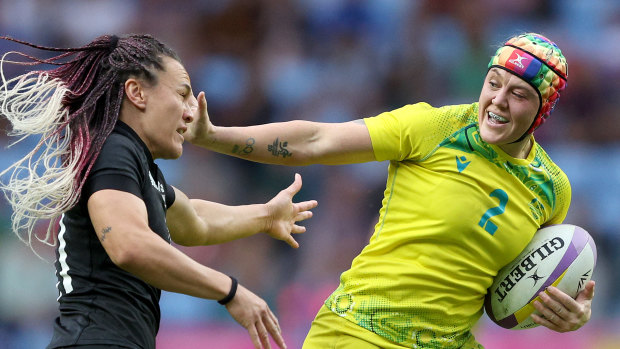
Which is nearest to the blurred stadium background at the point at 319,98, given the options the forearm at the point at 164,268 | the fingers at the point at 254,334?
the fingers at the point at 254,334

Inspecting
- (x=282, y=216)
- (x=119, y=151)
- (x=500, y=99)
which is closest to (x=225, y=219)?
(x=282, y=216)

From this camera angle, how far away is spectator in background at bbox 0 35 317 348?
3.18m

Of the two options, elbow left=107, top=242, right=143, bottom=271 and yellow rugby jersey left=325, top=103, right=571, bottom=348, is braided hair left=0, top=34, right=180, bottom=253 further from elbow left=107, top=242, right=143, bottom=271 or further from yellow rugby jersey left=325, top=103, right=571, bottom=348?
yellow rugby jersey left=325, top=103, right=571, bottom=348

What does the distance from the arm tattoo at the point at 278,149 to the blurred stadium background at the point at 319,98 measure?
11.3ft

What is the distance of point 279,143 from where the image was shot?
14.4 feet

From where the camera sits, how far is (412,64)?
31.4ft

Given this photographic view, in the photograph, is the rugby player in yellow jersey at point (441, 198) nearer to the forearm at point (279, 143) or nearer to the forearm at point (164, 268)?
the forearm at point (279, 143)

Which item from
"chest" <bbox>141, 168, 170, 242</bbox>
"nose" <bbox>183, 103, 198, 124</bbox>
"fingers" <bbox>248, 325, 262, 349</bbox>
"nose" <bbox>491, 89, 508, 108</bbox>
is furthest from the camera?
"nose" <bbox>491, 89, 508, 108</bbox>

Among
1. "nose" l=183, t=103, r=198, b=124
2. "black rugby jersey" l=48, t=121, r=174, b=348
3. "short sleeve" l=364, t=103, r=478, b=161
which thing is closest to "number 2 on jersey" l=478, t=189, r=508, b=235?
"short sleeve" l=364, t=103, r=478, b=161

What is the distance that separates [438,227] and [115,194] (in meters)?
1.73

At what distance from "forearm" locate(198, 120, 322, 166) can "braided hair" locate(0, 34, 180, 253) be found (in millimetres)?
733

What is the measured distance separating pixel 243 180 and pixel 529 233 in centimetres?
450

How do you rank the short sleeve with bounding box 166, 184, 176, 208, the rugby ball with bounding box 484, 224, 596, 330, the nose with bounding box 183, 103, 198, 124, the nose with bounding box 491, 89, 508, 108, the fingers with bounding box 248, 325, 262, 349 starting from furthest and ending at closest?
the rugby ball with bounding box 484, 224, 596, 330
the nose with bounding box 491, 89, 508, 108
the short sleeve with bounding box 166, 184, 176, 208
the nose with bounding box 183, 103, 198, 124
the fingers with bounding box 248, 325, 262, 349

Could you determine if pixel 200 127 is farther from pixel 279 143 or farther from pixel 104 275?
pixel 104 275
